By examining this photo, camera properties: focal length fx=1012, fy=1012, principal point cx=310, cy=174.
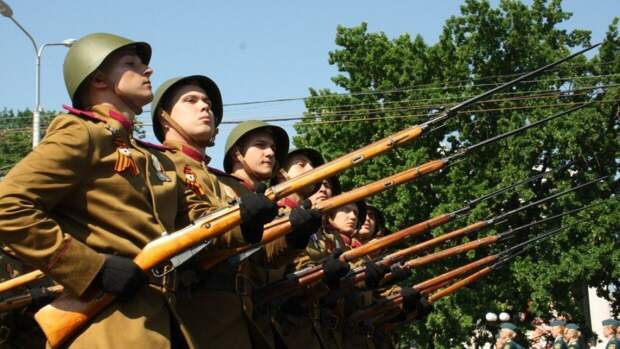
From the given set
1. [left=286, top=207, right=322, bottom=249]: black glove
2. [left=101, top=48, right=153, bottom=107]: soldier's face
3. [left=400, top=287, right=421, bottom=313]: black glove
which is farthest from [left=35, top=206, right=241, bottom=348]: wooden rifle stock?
[left=400, top=287, right=421, bottom=313]: black glove

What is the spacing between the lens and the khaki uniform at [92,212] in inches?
178

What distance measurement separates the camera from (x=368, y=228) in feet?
46.5

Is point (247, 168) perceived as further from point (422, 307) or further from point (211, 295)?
point (422, 307)

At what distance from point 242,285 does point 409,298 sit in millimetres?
6379

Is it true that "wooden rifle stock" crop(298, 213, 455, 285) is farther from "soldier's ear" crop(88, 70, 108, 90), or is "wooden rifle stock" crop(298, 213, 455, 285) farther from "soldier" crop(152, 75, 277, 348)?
"soldier's ear" crop(88, 70, 108, 90)

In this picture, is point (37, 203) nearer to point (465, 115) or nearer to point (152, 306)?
point (152, 306)

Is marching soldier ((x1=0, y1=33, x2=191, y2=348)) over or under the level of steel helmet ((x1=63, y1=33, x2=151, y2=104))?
under

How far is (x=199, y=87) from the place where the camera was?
721cm

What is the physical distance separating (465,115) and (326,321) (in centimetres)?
2034

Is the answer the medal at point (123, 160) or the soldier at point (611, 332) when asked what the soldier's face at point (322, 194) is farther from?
the soldier at point (611, 332)

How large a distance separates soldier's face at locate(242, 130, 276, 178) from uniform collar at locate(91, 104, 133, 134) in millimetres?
2869

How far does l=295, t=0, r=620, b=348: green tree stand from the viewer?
27844 mm

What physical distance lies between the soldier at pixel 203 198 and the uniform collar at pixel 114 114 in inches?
27.9

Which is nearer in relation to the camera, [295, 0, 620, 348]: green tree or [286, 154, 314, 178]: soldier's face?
[286, 154, 314, 178]: soldier's face
